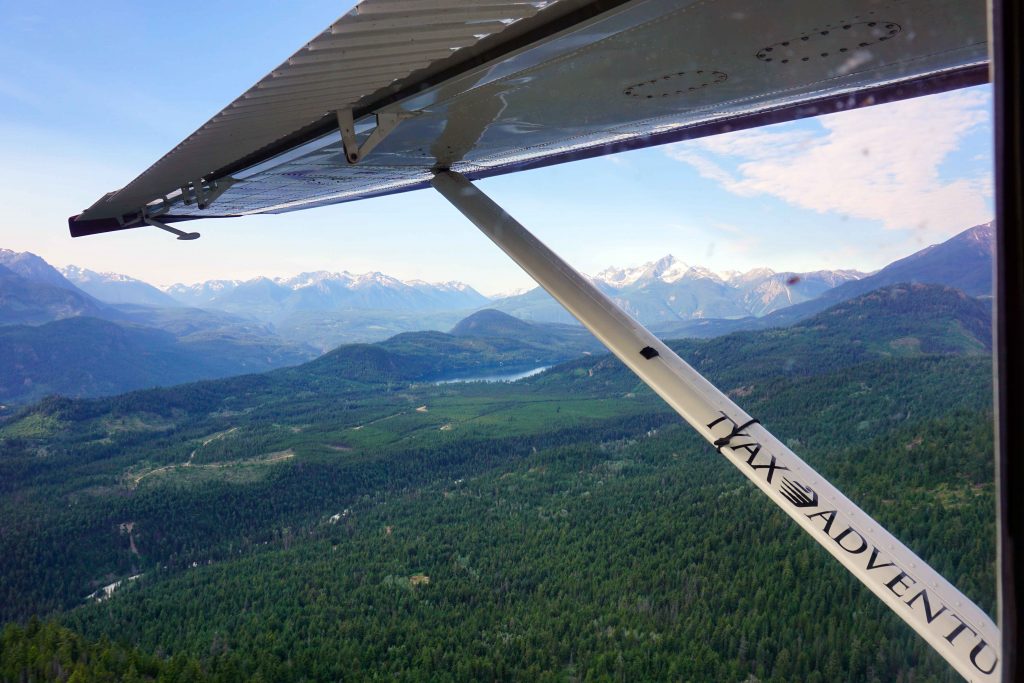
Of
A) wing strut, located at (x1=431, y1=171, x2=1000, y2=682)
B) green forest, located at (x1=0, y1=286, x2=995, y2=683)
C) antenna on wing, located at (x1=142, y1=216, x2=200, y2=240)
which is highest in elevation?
antenna on wing, located at (x1=142, y1=216, x2=200, y2=240)

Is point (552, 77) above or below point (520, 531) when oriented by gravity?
above

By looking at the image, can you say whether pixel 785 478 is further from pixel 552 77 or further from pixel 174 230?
pixel 174 230

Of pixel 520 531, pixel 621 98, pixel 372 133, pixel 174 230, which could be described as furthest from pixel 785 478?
pixel 520 531

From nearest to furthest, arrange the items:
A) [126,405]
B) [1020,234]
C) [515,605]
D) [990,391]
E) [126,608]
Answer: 1. [1020,234]
2. [990,391]
3. [515,605]
4. [126,608]
5. [126,405]

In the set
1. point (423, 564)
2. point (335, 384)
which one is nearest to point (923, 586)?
point (423, 564)

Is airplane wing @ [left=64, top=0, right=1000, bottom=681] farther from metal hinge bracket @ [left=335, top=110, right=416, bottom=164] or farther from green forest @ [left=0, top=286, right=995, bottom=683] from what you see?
green forest @ [left=0, top=286, right=995, bottom=683]

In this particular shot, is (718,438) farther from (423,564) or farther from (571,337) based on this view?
(571,337)

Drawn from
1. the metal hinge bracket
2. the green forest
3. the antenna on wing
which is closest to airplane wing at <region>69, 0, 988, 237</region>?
the metal hinge bracket
